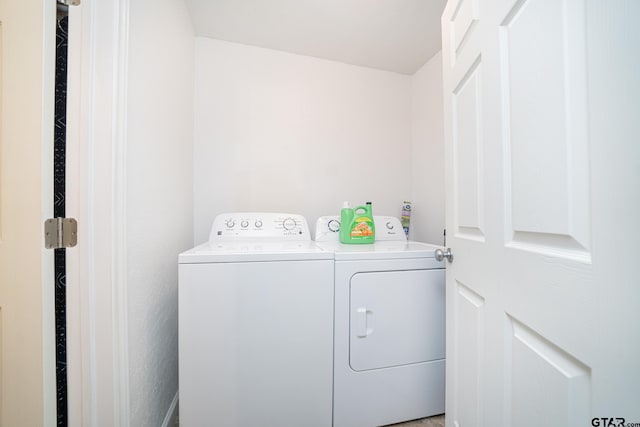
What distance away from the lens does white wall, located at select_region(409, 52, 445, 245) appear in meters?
1.88

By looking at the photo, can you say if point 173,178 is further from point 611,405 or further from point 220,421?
point 611,405

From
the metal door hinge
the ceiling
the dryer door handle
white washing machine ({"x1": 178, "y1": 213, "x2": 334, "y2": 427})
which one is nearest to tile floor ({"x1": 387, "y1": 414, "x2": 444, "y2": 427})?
white washing machine ({"x1": 178, "y1": 213, "x2": 334, "y2": 427})

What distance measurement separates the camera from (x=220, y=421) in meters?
1.04

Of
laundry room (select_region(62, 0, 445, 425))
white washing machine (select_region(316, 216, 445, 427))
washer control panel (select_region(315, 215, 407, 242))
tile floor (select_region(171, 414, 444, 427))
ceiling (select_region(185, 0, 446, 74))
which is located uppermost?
ceiling (select_region(185, 0, 446, 74))

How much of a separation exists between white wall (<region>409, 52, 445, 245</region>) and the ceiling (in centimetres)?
19

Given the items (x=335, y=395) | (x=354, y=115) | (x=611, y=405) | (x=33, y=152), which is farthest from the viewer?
(x=354, y=115)

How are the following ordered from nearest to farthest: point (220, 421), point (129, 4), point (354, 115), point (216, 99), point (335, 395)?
point (129, 4)
point (220, 421)
point (335, 395)
point (216, 99)
point (354, 115)

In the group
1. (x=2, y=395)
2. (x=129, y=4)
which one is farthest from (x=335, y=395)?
(x=129, y=4)

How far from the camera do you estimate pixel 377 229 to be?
1.80 m

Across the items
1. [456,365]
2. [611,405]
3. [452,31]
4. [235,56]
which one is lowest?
[456,365]

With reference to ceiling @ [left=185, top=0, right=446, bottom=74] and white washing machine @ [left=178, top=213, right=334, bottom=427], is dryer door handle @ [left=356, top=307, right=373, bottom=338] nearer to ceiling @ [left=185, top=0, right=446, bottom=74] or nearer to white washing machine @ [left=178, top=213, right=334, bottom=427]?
white washing machine @ [left=178, top=213, right=334, bottom=427]

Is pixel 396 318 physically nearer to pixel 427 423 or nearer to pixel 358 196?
pixel 427 423

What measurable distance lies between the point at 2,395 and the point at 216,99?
183cm

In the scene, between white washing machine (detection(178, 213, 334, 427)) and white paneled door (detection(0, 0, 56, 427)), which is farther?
white washing machine (detection(178, 213, 334, 427))
